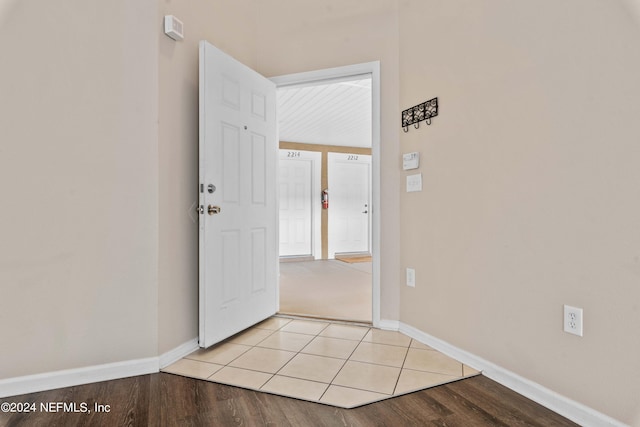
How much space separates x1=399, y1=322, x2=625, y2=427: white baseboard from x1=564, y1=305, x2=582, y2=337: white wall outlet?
29 cm

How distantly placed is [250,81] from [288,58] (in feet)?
1.63

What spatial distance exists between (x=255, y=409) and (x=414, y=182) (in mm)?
1715

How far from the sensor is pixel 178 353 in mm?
2143

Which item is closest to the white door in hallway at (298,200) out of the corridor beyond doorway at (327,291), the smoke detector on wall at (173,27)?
the corridor beyond doorway at (327,291)

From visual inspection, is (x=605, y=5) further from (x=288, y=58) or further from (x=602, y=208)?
(x=288, y=58)

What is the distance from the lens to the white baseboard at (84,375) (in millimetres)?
1699

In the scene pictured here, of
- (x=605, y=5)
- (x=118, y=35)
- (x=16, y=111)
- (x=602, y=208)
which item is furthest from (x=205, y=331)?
(x=605, y=5)

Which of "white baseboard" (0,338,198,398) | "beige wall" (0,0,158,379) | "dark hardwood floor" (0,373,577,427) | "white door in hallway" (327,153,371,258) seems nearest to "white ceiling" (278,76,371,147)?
"white door in hallway" (327,153,371,258)

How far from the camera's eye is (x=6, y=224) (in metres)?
1.67

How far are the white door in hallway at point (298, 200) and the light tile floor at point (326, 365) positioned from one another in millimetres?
4155

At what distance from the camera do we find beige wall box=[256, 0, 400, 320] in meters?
2.68

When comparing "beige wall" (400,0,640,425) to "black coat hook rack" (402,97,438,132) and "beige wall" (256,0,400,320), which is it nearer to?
"black coat hook rack" (402,97,438,132)


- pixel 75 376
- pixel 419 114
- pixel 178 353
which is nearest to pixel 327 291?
pixel 178 353

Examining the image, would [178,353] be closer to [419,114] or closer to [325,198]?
[419,114]
